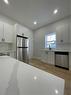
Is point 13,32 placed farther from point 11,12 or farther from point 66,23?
point 66,23

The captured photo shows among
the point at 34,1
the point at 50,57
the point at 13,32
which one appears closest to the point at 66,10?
the point at 34,1

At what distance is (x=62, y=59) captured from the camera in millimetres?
4566

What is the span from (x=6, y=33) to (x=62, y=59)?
328cm

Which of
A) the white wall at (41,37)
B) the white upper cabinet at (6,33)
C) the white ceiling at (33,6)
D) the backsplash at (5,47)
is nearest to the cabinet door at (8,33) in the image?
the white upper cabinet at (6,33)

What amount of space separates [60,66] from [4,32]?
347cm

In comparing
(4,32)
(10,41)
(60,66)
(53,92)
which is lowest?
(60,66)

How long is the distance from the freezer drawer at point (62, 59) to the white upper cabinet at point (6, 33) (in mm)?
2764

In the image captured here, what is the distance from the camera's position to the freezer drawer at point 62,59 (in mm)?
4345

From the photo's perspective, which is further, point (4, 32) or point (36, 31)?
point (36, 31)

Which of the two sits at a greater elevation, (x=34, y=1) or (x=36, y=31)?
(x=34, y=1)

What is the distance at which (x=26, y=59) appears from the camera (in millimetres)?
5430

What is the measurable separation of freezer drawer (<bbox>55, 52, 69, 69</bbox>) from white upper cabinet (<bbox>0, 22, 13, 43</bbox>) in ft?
9.07

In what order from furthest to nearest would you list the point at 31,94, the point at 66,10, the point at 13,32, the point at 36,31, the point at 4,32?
the point at 36,31 → the point at 13,32 → the point at 4,32 → the point at 66,10 → the point at 31,94

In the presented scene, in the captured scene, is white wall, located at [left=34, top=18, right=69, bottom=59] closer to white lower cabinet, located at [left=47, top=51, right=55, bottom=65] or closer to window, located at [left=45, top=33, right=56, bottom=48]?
window, located at [left=45, top=33, right=56, bottom=48]
